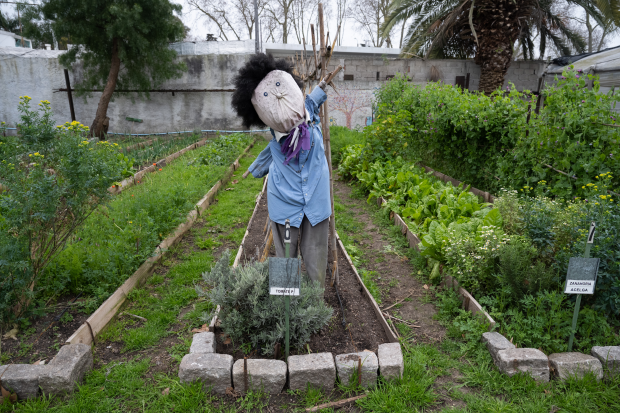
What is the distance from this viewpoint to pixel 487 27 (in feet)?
44.0

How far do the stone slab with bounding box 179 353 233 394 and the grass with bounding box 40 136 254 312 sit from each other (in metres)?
1.33

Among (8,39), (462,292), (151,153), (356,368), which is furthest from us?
(8,39)

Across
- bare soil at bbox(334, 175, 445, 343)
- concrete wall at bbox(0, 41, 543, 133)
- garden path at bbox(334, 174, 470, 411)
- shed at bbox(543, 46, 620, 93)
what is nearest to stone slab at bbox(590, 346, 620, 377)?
garden path at bbox(334, 174, 470, 411)

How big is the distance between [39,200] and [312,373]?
2411mm

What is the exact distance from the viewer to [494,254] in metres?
Answer: 3.48

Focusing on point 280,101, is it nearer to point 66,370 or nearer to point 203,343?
point 203,343

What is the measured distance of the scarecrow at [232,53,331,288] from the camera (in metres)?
A: 2.93

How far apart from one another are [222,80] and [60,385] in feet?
48.4

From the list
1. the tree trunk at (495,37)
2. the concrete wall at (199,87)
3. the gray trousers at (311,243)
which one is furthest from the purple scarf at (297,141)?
the concrete wall at (199,87)

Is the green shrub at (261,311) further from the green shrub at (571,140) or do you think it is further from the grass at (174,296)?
the green shrub at (571,140)

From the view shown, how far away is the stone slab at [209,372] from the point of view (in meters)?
2.59

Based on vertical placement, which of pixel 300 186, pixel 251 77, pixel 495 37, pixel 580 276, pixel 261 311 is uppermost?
pixel 495 37

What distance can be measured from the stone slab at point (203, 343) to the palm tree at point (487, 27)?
13.5m

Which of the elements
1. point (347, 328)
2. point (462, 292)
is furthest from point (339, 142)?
point (347, 328)
